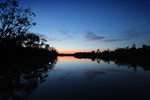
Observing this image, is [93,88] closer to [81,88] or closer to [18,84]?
[81,88]

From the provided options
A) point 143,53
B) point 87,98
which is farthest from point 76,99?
point 143,53

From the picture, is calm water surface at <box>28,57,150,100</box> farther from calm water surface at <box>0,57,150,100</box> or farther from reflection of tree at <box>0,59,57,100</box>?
reflection of tree at <box>0,59,57,100</box>

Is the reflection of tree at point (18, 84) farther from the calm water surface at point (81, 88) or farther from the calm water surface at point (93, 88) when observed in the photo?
the calm water surface at point (93, 88)

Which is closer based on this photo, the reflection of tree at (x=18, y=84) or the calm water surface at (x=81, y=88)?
the calm water surface at (x=81, y=88)

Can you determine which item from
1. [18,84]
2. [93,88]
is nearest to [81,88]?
[93,88]

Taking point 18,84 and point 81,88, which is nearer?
point 81,88

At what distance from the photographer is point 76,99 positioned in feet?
20.8

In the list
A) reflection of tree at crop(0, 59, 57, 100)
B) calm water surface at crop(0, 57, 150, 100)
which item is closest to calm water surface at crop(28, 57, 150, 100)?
calm water surface at crop(0, 57, 150, 100)

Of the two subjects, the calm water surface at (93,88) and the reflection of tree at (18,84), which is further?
the reflection of tree at (18,84)

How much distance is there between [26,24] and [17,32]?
3.57 m

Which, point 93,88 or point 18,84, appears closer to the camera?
point 93,88

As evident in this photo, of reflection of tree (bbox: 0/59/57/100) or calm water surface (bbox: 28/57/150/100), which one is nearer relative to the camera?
calm water surface (bbox: 28/57/150/100)

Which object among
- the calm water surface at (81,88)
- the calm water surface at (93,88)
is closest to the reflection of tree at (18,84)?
the calm water surface at (81,88)

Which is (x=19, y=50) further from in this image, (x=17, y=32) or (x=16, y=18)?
(x=16, y=18)
